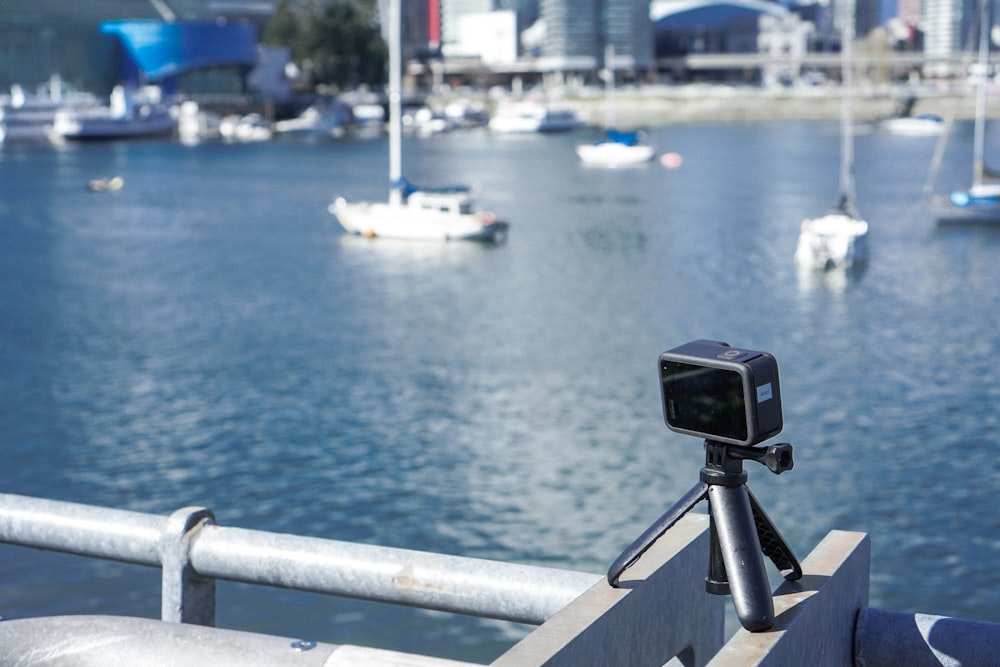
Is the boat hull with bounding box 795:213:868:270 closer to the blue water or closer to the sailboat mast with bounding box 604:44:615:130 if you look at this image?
the blue water

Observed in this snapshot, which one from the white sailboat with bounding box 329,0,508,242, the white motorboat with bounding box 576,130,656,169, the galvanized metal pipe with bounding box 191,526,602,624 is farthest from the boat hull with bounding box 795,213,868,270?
the white motorboat with bounding box 576,130,656,169

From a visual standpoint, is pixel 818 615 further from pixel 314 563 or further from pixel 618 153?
pixel 618 153

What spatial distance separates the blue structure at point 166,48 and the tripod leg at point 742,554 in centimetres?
13400

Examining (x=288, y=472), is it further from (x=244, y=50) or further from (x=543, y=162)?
(x=244, y=50)

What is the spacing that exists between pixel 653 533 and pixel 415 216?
40.7 meters

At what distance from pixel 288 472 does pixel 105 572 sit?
12.8 ft

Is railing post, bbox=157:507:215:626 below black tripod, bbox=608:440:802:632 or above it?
below

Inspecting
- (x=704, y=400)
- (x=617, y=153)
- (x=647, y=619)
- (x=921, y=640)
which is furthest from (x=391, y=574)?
(x=617, y=153)

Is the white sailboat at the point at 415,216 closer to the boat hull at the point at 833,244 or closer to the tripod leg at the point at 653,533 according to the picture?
the boat hull at the point at 833,244

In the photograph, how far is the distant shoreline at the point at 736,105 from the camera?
148 metres

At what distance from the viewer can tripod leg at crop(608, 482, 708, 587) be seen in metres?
3.13

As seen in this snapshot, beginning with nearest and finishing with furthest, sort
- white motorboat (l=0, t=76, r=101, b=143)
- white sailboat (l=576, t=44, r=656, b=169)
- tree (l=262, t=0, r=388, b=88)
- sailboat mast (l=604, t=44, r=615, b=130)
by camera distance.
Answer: white sailboat (l=576, t=44, r=656, b=169)
white motorboat (l=0, t=76, r=101, b=143)
sailboat mast (l=604, t=44, r=615, b=130)
tree (l=262, t=0, r=388, b=88)

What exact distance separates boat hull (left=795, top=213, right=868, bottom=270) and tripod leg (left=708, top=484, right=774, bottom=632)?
115 ft

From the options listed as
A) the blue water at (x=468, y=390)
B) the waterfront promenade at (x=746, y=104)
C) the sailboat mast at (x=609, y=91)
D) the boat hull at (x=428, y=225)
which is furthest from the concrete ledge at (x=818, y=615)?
the waterfront promenade at (x=746, y=104)
